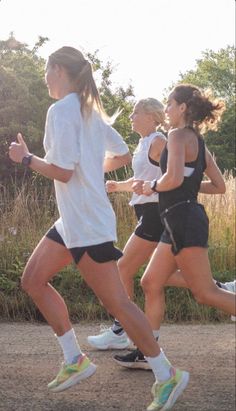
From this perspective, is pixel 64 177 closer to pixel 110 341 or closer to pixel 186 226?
pixel 186 226

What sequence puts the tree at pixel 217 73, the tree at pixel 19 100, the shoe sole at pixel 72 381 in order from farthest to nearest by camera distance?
the tree at pixel 217 73
the tree at pixel 19 100
the shoe sole at pixel 72 381

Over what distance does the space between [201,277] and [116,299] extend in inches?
20.2

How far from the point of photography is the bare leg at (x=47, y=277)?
12.6ft

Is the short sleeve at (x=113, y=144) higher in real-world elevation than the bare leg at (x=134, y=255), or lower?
higher

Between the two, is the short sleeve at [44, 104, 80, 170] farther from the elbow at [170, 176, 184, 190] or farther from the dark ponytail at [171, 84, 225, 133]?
the dark ponytail at [171, 84, 225, 133]

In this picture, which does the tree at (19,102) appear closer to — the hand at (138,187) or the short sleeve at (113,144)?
the hand at (138,187)

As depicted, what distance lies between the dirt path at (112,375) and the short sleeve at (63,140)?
4.14 ft

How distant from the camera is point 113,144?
396 cm

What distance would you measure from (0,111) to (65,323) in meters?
7.72

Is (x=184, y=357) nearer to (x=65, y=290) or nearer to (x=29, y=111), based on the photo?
(x=65, y=290)

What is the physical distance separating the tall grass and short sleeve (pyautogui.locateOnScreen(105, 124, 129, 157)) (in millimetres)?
2782

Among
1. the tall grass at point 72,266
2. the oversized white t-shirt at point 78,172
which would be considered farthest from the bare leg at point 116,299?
the tall grass at point 72,266

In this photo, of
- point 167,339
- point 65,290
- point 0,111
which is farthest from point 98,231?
point 0,111

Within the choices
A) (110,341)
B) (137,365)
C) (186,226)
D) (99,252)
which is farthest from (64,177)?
(110,341)
